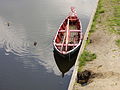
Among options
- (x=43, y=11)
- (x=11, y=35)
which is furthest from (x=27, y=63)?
(x=43, y=11)

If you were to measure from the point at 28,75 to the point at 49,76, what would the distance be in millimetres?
1655

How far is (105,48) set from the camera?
70.2ft

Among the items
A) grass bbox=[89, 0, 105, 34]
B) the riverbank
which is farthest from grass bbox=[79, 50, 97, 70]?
grass bbox=[89, 0, 105, 34]

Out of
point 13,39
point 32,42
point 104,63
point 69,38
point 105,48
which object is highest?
point 13,39

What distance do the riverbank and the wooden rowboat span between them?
59.8 inches

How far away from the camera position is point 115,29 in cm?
2489

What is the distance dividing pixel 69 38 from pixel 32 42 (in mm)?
3704

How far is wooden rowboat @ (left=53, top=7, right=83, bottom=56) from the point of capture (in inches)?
916

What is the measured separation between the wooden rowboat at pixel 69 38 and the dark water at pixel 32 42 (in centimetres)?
112

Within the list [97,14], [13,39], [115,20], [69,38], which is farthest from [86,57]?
[97,14]

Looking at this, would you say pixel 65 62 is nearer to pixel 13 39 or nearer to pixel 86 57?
pixel 86 57

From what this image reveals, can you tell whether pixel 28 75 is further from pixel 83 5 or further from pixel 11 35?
pixel 83 5

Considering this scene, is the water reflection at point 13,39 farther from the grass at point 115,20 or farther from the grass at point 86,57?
the grass at point 115,20

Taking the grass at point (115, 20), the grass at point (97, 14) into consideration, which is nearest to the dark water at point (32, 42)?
the grass at point (97, 14)
